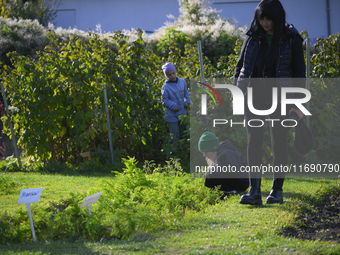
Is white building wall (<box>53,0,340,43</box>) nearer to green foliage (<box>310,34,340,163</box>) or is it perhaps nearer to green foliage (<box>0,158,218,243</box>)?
green foliage (<box>310,34,340,163</box>)

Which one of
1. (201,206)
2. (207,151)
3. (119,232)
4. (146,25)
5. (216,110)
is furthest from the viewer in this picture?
(146,25)

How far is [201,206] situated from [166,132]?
3274 mm

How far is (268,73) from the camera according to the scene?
141 inches

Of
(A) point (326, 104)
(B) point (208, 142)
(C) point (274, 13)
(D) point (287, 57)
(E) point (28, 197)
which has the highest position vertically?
(C) point (274, 13)

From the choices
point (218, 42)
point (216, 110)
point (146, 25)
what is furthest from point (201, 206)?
point (146, 25)

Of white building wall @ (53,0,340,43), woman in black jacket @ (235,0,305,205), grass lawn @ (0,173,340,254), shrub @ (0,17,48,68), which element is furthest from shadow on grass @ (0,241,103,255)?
white building wall @ (53,0,340,43)

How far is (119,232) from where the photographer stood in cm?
286

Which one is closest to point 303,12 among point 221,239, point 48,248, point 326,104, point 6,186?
point 326,104

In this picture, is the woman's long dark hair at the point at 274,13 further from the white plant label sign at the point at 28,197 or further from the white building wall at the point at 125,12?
the white building wall at the point at 125,12

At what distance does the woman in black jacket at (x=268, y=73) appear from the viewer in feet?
11.2

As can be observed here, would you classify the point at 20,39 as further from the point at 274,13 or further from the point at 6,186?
the point at 274,13

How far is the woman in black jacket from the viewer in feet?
11.2

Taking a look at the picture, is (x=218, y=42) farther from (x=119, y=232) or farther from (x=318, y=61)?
(x=119, y=232)

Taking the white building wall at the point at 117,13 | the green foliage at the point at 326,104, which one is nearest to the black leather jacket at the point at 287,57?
the green foliage at the point at 326,104
